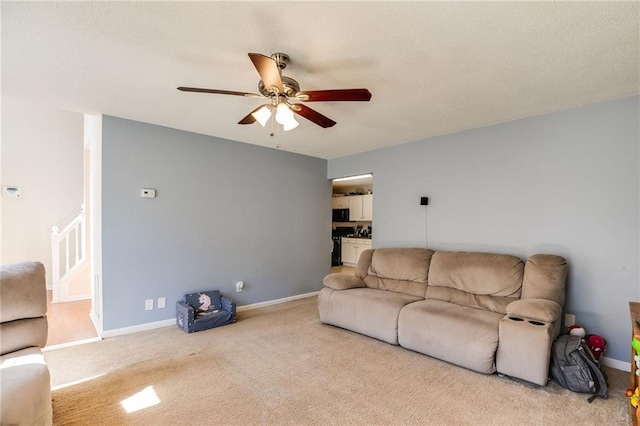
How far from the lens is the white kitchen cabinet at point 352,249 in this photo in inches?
314

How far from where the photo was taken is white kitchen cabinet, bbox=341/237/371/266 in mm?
7978

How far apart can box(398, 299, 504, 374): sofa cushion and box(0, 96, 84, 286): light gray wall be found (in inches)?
256

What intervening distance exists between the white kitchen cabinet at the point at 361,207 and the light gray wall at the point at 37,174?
6263mm

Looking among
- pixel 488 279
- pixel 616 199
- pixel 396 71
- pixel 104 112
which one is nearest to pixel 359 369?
pixel 488 279

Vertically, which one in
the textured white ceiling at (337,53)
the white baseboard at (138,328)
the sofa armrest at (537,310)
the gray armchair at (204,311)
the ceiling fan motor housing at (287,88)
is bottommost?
the white baseboard at (138,328)

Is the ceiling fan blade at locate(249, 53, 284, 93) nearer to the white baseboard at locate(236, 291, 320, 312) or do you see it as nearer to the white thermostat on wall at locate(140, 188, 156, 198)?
the white thermostat on wall at locate(140, 188, 156, 198)

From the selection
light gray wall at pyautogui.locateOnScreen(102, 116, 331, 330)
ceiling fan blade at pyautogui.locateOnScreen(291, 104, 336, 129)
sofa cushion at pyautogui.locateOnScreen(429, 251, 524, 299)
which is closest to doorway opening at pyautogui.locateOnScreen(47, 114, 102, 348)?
light gray wall at pyautogui.locateOnScreen(102, 116, 331, 330)

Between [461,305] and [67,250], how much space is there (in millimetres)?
6049

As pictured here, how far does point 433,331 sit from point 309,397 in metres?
1.34

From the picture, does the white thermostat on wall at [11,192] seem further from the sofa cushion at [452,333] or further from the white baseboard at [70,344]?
the sofa cushion at [452,333]

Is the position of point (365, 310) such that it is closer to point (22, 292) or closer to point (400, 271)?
point (400, 271)

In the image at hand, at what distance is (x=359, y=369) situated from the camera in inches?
104

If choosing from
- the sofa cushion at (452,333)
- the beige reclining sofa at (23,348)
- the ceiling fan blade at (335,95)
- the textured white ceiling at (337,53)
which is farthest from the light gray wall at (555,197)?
the beige reclining sofa at (23,348)

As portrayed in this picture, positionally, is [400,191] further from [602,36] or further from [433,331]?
[602,36]
